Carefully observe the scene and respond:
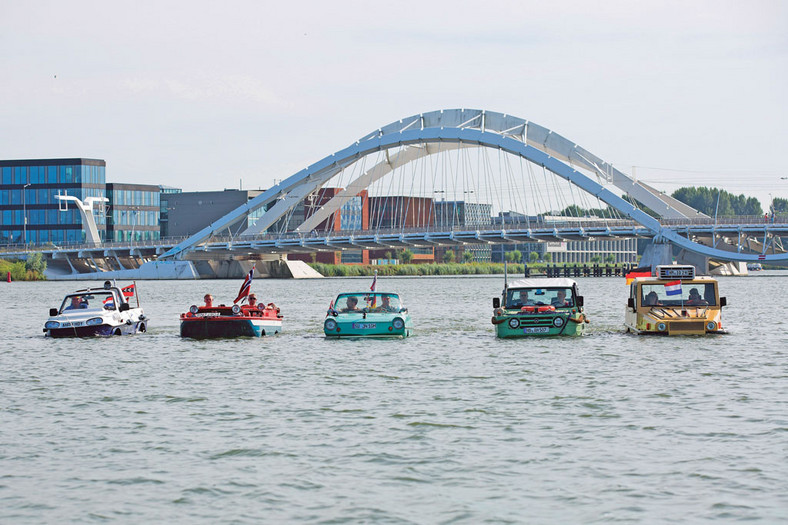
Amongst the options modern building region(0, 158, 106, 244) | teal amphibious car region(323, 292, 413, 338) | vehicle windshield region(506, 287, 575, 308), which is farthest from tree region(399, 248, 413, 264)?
vehicle windshield region(506, 287, 575, 308)

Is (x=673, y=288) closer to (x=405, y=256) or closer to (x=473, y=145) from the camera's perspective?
(x=473, y=145)

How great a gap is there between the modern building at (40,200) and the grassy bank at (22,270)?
22.3 meters

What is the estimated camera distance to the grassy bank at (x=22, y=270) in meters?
132

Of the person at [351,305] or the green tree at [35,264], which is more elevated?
the green tree at [35,264]

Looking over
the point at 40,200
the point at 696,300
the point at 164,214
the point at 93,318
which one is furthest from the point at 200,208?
the point at 696,300

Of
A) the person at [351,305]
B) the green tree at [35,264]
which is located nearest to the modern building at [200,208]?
the green tree at [35,264]

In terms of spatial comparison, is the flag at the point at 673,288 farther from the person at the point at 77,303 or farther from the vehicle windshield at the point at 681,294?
the person at the point at 77,303

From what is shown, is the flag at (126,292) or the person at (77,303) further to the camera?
the flag at (126,292)

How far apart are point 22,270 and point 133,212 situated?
1500 inches

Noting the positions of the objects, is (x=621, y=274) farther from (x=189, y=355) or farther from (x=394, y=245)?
(x=189, y=355)

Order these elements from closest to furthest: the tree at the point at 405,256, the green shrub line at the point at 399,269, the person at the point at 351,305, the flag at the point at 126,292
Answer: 1. the person at the point at 351,305
2. the flag at the point at 126,292
3. the green shrub line at the point at 399,269
4. the tree at the point at 405,256

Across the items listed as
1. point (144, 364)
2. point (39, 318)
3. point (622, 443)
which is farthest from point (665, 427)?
point (39, 318)

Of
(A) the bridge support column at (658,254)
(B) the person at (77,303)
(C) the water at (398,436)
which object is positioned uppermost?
(A) the bridge support column at (658,254)

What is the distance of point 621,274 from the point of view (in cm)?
16512
